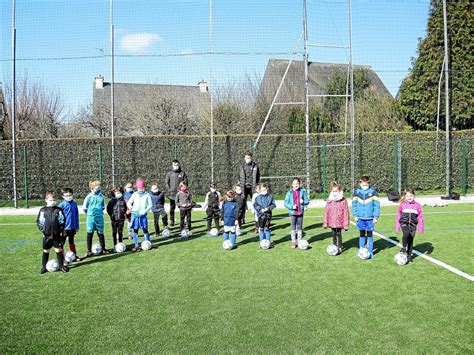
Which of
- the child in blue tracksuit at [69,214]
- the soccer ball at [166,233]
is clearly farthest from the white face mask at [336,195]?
the child in blue tracksuit at [69,214]

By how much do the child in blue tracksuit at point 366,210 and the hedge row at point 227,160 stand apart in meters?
11.7

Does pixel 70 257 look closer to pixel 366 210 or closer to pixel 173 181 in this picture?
pixel 173 181

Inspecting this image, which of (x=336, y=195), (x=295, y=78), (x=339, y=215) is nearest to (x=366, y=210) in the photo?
(x=339, y=215)

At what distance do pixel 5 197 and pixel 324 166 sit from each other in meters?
14.1

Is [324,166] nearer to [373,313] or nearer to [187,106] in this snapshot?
[187,106]

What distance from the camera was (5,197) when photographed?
20219mm

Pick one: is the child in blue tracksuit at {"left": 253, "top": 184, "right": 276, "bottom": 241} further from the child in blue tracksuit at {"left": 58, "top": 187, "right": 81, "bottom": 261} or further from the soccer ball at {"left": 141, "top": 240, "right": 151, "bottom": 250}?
the child in blue tracksuit at {"left": 58, "top": 187, "right": 81, "bottom": 261}

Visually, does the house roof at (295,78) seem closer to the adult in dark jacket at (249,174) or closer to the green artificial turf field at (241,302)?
the adult in dark jacket at (249,174)

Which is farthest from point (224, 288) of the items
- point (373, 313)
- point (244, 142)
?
point (244, 142)

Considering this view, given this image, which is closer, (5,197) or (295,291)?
(295,291)

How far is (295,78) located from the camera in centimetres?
3052

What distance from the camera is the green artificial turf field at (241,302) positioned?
17.1 feet

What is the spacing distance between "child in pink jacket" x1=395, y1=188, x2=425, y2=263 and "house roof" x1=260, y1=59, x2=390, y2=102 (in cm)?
1542

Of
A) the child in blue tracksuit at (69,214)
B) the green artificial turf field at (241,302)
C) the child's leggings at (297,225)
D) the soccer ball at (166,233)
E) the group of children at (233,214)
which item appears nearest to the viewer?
the green artificial turf field at (241,302)
